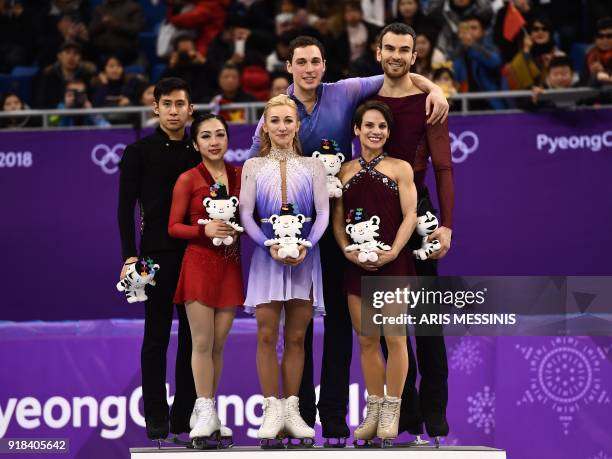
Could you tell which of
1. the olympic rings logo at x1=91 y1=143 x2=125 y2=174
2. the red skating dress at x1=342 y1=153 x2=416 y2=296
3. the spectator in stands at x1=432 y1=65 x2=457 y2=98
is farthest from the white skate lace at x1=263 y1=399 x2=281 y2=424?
the spectator in stands at x1=432 y1=65 x2=457 y2=98

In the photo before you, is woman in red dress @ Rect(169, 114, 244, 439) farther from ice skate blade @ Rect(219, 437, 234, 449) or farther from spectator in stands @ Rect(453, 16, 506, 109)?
spectator in stands @ Rect(453, 16, 506, 109)

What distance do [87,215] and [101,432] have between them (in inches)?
99.3

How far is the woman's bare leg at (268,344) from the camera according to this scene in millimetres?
6199

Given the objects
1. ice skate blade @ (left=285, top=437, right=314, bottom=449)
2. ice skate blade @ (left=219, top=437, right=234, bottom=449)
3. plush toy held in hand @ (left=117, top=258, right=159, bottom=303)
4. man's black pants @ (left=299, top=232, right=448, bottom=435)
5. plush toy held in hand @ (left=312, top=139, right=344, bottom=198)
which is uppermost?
plush toy held in hand @ (left=312, top=139, right=344, bottom=198)

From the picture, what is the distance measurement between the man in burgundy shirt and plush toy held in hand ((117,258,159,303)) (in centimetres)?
133

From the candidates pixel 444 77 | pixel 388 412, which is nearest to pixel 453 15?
pixel 444 77

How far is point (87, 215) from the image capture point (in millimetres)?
9945

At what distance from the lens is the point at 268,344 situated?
6.21m

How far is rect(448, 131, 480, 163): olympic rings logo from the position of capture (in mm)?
9500

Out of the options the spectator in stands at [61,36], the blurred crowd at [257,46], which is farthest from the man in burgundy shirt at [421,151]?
the spectator in stands at [61,36]

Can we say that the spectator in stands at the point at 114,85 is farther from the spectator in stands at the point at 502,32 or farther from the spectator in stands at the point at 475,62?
the spectator in stands at the point at 502,32

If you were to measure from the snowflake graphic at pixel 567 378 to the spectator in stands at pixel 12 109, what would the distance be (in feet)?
15.9

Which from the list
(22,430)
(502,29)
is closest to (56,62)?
(502,29)

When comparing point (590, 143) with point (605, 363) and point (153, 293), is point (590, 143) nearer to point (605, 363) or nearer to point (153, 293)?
point (605, 363)
